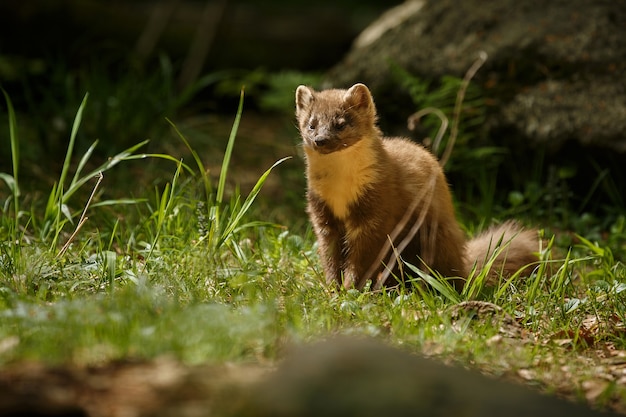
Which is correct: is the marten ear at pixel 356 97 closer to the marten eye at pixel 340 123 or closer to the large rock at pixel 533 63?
the marten eye at pixel 340 123

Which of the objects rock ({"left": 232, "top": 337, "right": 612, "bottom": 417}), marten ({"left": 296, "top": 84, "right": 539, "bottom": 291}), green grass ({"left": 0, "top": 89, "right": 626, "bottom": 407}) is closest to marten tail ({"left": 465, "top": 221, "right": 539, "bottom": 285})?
marten ({"left": 296, "top": 84, "right": 539, "bottom": 291})

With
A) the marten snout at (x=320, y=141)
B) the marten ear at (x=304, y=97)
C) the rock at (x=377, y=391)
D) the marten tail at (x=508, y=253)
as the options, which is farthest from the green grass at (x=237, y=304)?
the marten ear at (x=304, y=97)

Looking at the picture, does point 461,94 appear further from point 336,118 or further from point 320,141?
point 320,141

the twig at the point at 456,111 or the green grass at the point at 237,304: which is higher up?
the twig at the point at 456,111

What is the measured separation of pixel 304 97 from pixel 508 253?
182cm

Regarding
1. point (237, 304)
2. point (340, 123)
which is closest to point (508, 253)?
point (340, 123)

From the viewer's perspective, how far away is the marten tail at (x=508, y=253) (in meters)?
5.94

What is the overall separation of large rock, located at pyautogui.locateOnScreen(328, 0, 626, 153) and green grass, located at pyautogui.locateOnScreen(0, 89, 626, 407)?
1.45 meters

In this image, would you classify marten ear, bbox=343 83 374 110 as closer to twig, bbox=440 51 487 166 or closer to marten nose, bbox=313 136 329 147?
marten nose, bbox=313 136 329 147

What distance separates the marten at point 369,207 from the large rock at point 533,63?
2.02 m

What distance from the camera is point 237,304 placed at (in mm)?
4801

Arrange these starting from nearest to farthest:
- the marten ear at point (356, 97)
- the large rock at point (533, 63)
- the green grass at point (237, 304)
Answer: the green grass at point (237, 304)
the marten ear at point (356, 97)
the large rock at point (533, 63)

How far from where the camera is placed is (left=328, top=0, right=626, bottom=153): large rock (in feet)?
25.1

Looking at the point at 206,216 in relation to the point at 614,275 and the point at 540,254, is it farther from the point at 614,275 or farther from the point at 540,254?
the point at 614,275
